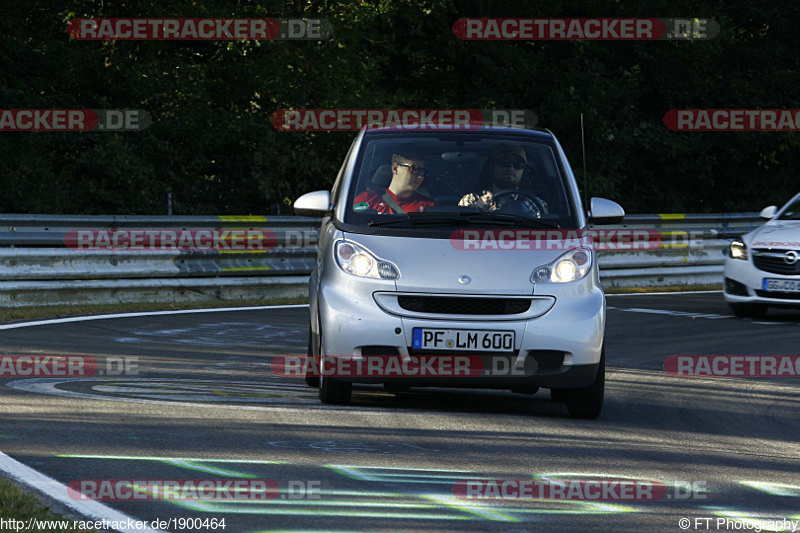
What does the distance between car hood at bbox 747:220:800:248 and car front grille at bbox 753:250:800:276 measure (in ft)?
0.26

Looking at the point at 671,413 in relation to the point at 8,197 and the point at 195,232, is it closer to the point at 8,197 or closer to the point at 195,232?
the point at 195,232

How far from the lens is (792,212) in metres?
16.3

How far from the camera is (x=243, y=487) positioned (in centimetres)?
565

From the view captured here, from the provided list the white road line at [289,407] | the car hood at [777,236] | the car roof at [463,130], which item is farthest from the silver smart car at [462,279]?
the car hood at [777,236]

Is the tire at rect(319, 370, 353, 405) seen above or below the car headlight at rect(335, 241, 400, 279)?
below

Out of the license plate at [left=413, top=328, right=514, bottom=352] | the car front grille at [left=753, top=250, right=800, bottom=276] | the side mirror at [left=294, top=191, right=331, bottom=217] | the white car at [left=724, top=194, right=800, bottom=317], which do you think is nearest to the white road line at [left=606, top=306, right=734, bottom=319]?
the white car at [left=724, top=194, right=800, bottom=317]

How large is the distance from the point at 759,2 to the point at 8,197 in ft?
68.8

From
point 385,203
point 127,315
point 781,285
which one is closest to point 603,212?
point 385,203

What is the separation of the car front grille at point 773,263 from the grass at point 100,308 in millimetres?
5392

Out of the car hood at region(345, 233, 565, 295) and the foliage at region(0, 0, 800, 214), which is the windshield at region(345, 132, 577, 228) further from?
the foliage at region(0, 0, 800, 214)

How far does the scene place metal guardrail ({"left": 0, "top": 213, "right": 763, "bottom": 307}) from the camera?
14.5 m

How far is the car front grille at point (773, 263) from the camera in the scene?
15.0 metres

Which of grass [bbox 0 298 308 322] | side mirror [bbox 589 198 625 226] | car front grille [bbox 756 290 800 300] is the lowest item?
grass [bbox 0 298 308 322]

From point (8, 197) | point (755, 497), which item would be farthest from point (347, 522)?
point (8, 197)
